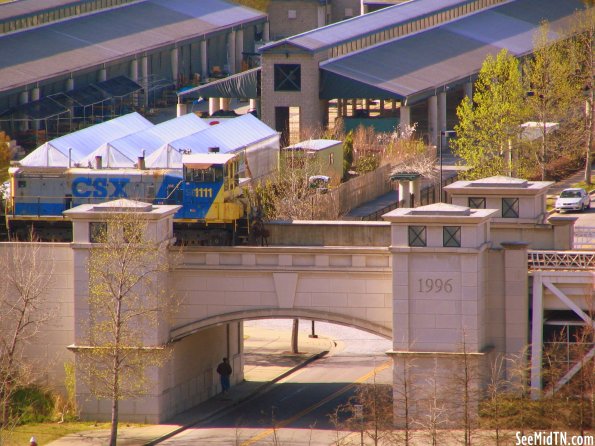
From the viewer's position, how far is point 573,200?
87312 millimetres

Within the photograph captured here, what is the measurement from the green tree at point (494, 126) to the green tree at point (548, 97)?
1448 mm

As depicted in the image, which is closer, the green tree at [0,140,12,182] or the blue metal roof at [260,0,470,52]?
the green tree at [0,140,12,182]

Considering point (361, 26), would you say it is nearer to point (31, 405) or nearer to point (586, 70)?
point (586, 70)

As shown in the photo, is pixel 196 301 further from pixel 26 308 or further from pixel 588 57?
pixel 588 57

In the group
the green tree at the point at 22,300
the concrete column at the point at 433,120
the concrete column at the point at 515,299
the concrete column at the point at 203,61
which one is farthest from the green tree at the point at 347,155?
the concrete column at the point at 203,61

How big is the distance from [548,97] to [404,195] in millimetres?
19237

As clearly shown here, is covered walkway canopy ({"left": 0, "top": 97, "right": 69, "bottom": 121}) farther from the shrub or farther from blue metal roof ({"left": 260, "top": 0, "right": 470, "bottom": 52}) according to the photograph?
the shrub

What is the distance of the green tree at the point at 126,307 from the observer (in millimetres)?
60062

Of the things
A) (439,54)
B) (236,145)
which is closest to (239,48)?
(439,54)

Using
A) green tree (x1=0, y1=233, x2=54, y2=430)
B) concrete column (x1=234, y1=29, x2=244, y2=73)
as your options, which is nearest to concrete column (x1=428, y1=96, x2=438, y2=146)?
concrete column (x1=234, y1=29, x2=244, y2=73)

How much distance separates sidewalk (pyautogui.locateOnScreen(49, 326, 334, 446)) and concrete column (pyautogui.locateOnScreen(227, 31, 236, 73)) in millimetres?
57751

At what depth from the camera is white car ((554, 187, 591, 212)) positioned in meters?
87.1

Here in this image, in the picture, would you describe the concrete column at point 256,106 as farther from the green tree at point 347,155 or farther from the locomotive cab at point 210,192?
the locomotive cab at point 210,192

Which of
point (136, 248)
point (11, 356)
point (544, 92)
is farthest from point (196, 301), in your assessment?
point (544, 92)
